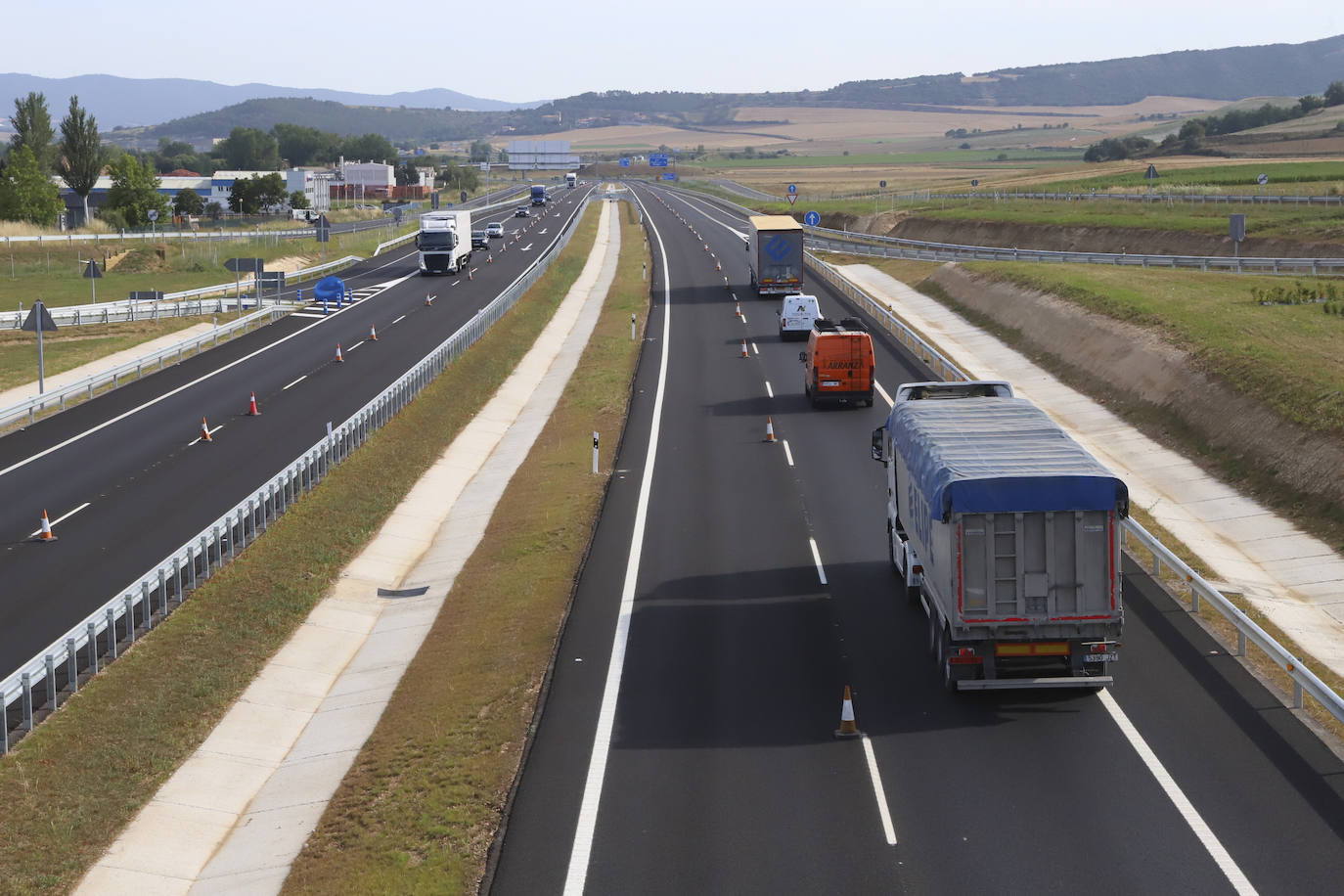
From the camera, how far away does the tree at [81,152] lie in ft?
407

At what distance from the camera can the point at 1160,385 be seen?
41719 mm

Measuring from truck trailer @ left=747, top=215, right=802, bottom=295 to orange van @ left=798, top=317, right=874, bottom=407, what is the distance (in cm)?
2722

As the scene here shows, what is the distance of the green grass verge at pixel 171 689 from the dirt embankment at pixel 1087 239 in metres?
48.1

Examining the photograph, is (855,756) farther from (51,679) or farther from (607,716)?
(51,679)

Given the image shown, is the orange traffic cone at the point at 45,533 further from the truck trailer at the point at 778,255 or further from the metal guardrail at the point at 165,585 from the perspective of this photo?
the truck trailer at the point at 778,255

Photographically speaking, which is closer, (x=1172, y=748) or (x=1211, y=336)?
(x=1172, y=748)

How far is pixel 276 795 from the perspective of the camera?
19.2 meters

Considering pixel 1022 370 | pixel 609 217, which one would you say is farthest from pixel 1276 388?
pixel 609 217

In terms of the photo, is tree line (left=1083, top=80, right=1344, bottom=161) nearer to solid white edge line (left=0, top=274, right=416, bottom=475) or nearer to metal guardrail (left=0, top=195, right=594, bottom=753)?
solid white edge line (left=0, top=274, right=416, bottom=475)

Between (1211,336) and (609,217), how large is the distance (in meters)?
108

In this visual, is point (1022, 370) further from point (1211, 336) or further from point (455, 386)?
point (455, 386)

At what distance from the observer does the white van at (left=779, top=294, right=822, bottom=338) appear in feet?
187

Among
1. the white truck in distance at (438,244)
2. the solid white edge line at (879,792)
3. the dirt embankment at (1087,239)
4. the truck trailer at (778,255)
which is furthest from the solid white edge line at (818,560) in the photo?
the white truck in distance at (438,244)

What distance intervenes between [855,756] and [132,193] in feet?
371
